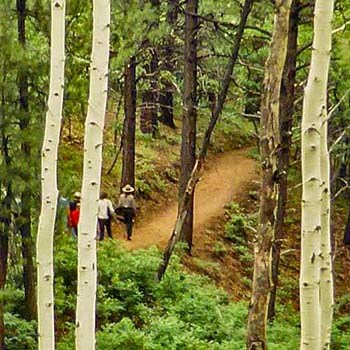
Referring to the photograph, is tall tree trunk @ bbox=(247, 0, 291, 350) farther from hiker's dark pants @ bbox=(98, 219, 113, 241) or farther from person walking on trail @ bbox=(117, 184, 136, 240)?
person walking on trail @ bbox=(117, 184, 136, 240)

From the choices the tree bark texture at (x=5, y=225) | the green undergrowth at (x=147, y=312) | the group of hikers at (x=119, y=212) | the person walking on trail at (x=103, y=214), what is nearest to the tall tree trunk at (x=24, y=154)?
the tree bark texture at (x=5, y=225)

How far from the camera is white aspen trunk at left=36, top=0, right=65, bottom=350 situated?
552 centimetres

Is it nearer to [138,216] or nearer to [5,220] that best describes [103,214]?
[138,216]

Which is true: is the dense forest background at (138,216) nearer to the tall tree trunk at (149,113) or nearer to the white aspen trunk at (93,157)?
the white aspen trunk at (93,157)

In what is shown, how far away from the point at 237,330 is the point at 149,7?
5.82m

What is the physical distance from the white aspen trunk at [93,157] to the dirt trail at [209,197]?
11.3 metres

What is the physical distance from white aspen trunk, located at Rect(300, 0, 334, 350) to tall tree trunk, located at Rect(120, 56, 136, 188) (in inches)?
491

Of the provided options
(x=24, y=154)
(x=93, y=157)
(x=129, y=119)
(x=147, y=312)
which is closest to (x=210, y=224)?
(x=129, y=119)

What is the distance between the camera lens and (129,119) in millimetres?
17609

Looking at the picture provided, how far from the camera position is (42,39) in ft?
31.6

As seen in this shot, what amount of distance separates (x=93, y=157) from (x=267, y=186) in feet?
8.32

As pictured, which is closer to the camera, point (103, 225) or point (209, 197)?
point (103, 225)

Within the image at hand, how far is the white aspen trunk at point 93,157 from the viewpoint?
207 inches

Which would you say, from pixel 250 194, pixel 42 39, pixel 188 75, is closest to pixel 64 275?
pixel 42 39
